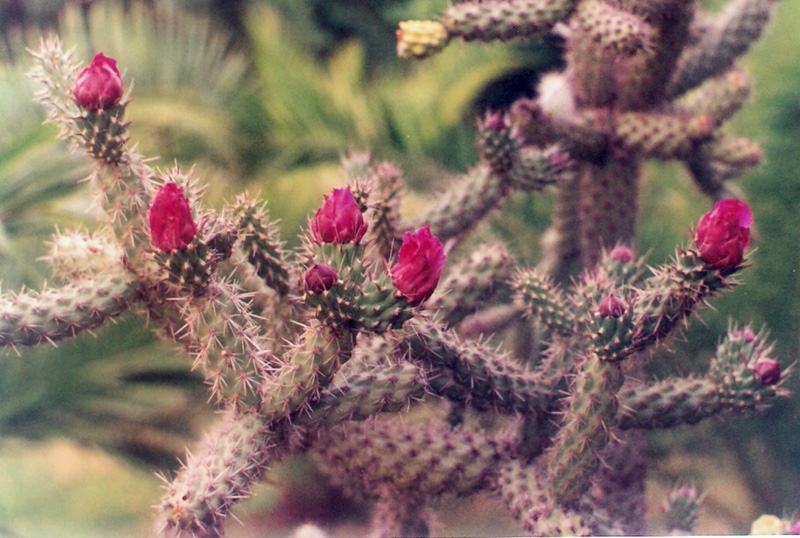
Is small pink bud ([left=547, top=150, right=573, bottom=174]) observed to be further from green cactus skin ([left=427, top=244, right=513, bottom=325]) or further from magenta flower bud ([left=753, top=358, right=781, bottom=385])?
magenta flower bud ([left=753, top=358, right=781, bottom=385])

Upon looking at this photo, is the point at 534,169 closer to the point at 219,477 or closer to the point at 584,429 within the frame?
the point at 584,429

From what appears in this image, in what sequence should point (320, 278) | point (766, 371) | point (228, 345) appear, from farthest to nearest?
1. point (766, 371)
2. point (228, 345)
3. point (320, 278)

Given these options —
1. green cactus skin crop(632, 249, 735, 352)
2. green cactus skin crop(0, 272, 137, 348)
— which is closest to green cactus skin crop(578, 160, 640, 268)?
green cactus skin crop(632, 249, 735, 352)

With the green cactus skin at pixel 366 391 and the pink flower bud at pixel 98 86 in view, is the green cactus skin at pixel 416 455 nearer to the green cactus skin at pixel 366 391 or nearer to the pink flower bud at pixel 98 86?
the green cactus skin at pixel 366 391

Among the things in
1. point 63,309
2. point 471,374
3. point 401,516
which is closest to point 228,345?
point 63,309

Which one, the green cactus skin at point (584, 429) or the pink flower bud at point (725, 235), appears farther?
the green cactus skin at point (584, 429)

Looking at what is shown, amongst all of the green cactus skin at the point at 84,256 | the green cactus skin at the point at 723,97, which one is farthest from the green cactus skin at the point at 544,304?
the green cactus skin at the point at 84,256

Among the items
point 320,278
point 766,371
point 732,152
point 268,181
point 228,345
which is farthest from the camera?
point 268,181
